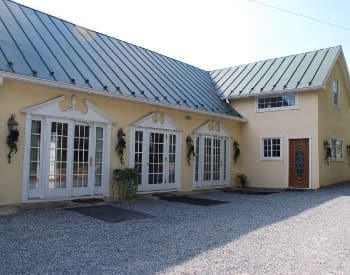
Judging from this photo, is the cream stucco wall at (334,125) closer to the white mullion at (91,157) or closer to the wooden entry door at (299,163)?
the wooden entry door at (299,163)

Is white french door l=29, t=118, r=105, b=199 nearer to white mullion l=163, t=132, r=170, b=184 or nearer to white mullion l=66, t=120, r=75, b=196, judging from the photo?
white mullion l=66, t=120, r=75, b=196

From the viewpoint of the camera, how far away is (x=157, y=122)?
11.7m

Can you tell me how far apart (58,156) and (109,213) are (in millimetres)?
2320

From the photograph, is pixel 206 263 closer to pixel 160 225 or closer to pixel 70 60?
pixel 160 225

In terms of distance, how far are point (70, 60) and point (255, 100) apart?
8687 millimetres

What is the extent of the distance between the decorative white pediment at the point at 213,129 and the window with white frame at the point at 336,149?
5209 millimetres

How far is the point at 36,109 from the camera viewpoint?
855cm

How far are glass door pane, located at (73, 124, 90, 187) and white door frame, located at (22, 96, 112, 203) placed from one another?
0.14 meters

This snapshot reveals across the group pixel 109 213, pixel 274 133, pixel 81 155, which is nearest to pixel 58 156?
pixel 81 155

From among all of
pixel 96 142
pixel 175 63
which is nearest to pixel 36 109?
pixel 96 142

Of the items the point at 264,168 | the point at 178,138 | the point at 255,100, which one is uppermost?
the point at 255,100

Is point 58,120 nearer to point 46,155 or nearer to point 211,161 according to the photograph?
point 46,155

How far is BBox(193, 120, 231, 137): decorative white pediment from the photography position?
13.4 meters

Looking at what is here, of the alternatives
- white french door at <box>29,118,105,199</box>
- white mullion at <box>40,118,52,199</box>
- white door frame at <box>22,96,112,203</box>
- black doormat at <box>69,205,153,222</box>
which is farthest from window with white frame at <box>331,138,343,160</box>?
white mullion at <box>40,118,52,199</box>
